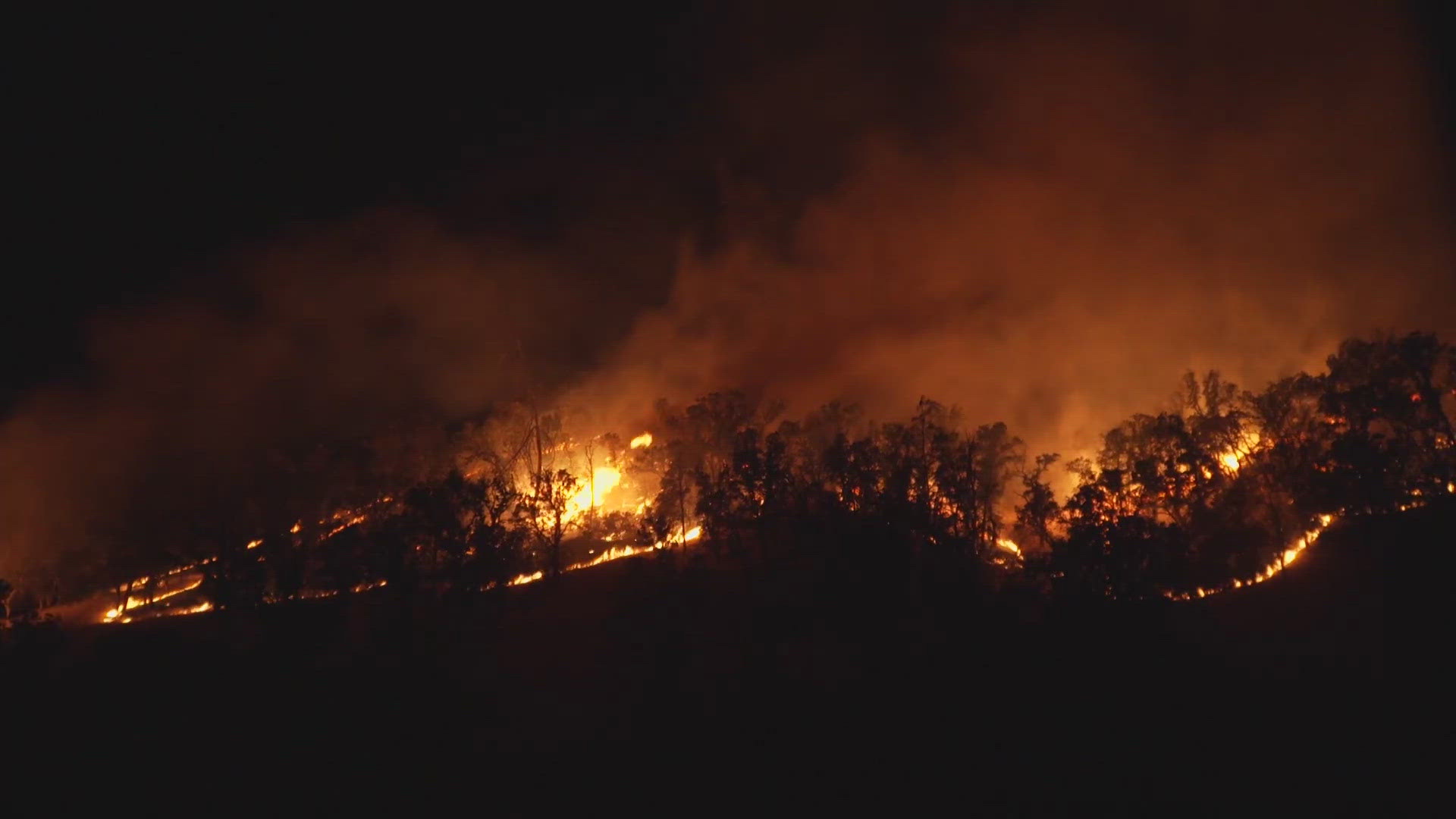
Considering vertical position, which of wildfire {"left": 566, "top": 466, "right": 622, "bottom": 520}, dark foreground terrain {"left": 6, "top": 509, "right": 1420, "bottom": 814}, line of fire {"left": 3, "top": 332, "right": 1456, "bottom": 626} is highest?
wildfire {"left": 566, "top": 466, "right": 622, "bottom": 520}

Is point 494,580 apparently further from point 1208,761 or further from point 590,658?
point 1208,761

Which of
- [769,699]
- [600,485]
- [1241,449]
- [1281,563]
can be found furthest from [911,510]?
[600,485]

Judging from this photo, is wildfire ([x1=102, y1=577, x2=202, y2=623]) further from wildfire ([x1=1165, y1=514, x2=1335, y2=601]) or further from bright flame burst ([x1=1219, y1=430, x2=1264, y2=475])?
bright flame burst ([x1=1219, y1=430, x2=1264, y2=475])

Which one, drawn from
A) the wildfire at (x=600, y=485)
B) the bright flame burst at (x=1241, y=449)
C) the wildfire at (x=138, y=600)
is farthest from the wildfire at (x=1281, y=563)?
the wildfire at (x=138, y=600)

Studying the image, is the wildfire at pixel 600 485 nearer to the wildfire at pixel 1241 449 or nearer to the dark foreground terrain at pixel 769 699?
the dark foreground terrain at pixel 769 699

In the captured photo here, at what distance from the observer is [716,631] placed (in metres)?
20.1

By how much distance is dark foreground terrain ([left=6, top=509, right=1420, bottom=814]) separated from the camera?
12.8 m

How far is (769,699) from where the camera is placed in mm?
15367

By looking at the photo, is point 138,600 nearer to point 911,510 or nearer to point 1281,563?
point 911,510

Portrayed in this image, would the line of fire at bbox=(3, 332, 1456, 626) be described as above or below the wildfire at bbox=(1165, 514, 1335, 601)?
above

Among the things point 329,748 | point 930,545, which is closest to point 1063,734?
point 930,545

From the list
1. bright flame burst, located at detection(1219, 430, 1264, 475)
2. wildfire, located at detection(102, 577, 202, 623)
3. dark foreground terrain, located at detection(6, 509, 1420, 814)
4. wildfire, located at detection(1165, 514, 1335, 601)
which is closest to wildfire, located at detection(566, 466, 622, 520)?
wildfire, located at detection(102, 577, 202, 623)

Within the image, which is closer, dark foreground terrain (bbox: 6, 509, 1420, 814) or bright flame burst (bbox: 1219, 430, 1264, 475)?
dark foreground terrain (bbox: 6, 509, 1420, 814)

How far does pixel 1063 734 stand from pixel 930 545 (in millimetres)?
7974
